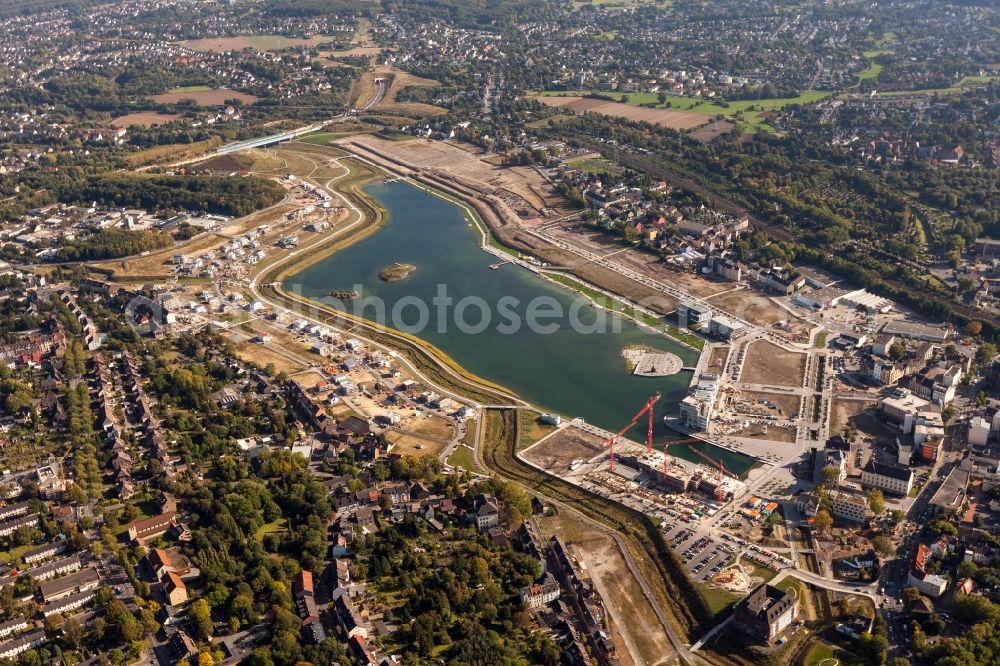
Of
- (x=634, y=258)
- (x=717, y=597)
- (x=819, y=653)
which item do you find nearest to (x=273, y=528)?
(x=717, y=597)

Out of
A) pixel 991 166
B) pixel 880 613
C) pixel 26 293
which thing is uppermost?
pixel 991 166

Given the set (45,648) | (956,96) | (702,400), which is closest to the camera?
(45,648)

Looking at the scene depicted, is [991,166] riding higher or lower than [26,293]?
higher

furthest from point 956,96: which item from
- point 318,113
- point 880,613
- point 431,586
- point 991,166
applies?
point 431,586

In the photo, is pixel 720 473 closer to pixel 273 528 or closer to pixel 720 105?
pixel 273 528

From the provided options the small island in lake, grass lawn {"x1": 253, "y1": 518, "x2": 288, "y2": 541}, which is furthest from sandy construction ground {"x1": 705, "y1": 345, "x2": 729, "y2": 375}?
grass lawn {"x1": 253, "y1": 518, "x2": 288, "y2": 541}

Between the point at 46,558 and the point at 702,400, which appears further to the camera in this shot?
the point at 702,400

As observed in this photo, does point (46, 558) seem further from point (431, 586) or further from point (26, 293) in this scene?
point (26, 293)

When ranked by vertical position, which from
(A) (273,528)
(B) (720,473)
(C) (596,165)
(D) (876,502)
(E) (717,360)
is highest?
(C) (596,165)
